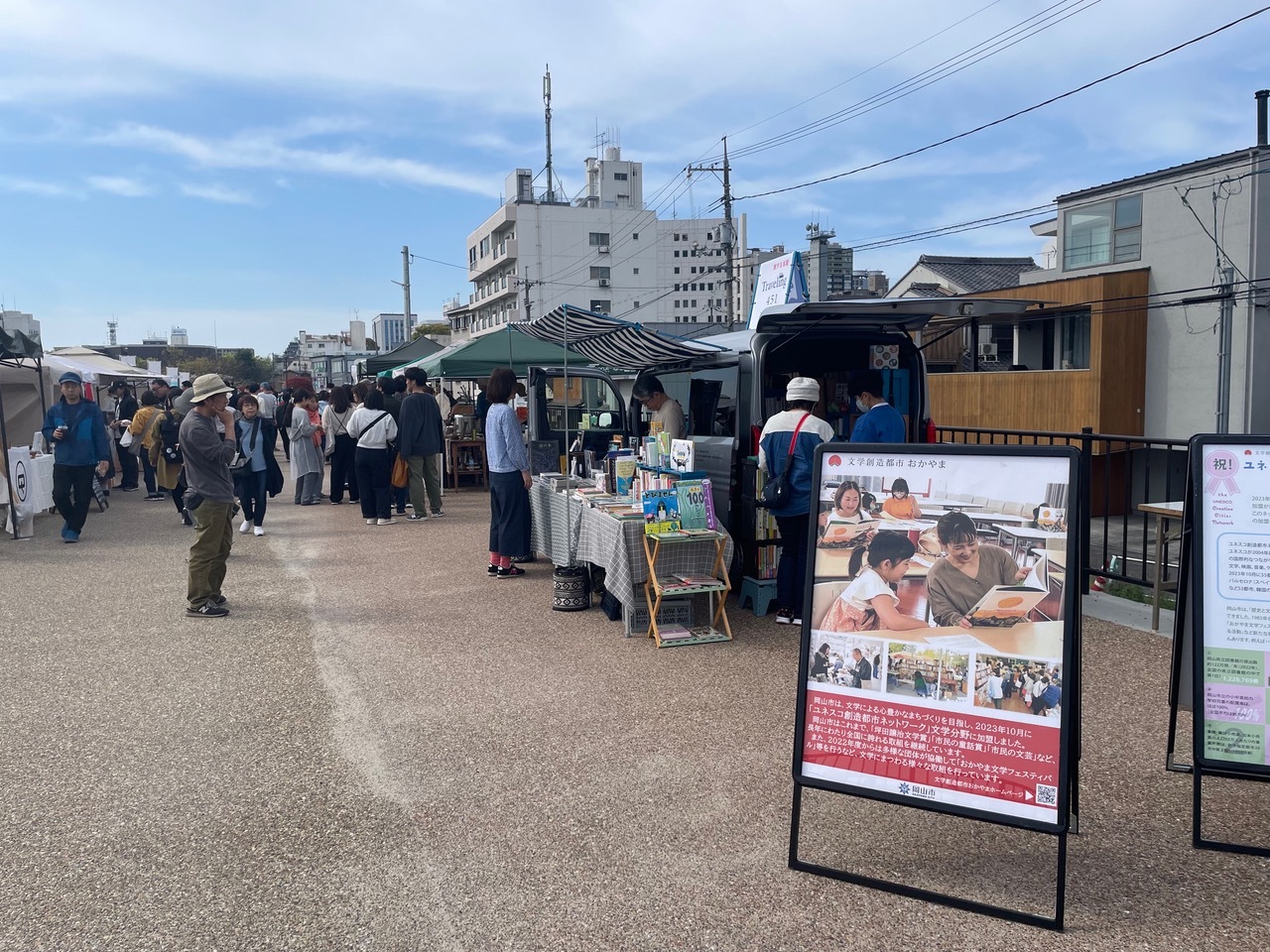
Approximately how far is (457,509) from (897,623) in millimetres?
10823

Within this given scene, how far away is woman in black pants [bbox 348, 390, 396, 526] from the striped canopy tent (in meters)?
3.74

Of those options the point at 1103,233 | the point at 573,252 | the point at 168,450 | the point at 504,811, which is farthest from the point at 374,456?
the point at 573,252

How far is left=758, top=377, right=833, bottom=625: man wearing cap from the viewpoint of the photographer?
A: 5.95 m

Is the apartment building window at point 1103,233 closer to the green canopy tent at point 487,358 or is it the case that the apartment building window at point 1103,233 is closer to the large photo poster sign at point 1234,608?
the green canopy tent at point 487,358

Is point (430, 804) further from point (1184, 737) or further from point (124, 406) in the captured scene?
point (124, 406)

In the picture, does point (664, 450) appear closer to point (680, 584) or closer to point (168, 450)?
point (680, 584)

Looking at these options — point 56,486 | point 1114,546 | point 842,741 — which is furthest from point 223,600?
point 1114,546

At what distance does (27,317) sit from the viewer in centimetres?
1184

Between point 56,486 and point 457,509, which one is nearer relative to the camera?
point 56,486

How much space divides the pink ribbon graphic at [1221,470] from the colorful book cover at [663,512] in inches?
132

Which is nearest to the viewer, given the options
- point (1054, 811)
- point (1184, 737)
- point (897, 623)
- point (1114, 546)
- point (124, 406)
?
point (1054, 811)

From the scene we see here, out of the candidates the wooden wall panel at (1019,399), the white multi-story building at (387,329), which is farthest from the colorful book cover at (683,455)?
the white multi-story building at (387,329)

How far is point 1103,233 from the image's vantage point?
2541cm

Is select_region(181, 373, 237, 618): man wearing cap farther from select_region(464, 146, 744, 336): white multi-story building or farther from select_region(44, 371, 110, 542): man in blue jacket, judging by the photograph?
select_region(464, 146, 744, 336): white multi-story building
